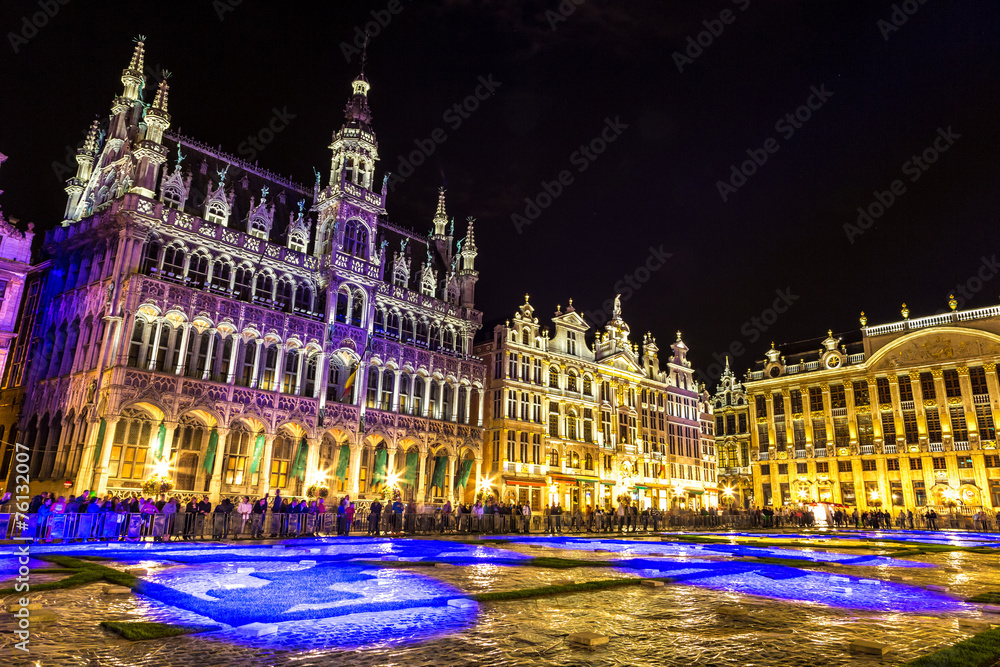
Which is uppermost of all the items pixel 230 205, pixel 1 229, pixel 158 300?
pixel 230 205

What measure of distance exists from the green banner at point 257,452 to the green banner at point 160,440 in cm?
530

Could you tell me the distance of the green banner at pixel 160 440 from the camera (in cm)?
3438

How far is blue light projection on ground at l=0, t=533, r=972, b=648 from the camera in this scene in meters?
7.70

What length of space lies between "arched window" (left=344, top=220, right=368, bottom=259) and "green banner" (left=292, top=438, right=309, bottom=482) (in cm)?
1410

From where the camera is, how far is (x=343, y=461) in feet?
141

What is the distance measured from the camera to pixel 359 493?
43.7 m

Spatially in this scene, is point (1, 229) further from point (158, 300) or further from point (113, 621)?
point (113, 621)

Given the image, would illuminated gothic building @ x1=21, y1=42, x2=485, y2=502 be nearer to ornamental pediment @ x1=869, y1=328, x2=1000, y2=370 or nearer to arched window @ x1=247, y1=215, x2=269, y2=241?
arched window @ x1=247, y1=215, x2=269, y2=241

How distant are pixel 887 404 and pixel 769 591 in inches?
2705

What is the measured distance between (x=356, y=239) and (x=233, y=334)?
12344 millimetres

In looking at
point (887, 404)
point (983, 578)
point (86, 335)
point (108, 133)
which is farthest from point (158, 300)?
point (887, 404)

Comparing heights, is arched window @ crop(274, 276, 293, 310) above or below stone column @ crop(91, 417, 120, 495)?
above

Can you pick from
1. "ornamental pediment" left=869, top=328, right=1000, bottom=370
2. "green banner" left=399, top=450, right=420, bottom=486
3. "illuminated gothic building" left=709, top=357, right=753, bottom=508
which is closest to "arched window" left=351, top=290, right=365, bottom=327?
"green banner" left=399, top=450, right=420, bottom=486

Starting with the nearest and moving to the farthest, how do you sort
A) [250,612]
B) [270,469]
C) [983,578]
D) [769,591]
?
[250,612]
[769,591]
[983,578]
[270,469]
